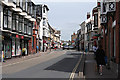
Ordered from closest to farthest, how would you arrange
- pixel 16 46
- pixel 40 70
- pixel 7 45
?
pixel 40 70 → pixel 7 45 → pixel 16 46

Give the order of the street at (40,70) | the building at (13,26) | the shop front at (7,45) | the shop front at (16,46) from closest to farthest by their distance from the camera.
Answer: the street at (40,70), the building at (13,26), the shop front at (7,45), the shop front at (16,46)

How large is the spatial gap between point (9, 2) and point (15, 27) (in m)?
4.63

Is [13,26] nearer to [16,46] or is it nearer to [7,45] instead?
[7,45]

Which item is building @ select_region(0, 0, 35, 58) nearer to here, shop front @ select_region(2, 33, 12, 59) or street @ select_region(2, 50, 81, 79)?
shop front @ select_region(2, 33, 12, 59)

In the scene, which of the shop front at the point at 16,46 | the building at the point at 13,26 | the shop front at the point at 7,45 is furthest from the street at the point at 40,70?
the shop front at the point at 16,46

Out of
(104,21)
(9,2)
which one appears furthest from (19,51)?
(104,21)

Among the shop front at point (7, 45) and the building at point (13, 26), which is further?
the shop front at point (7, 45)

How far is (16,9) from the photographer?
2806 cm

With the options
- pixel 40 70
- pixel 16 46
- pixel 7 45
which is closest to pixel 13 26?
pixel 7 45

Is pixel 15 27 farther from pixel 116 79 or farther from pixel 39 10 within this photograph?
pixel 39 10

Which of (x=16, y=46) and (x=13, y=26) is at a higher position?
(x=13, y=26)

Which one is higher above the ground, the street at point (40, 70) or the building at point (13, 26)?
the building at point (13, 26)

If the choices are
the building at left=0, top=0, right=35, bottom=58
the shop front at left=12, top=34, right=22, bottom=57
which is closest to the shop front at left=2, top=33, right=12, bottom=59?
the building at left=0, top=0, right=35, bottom=58

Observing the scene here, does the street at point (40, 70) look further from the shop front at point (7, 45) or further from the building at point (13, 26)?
the shop front at point (7, 45)
